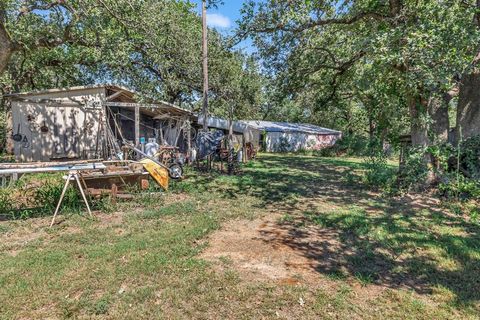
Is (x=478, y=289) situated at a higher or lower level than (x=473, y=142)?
lower

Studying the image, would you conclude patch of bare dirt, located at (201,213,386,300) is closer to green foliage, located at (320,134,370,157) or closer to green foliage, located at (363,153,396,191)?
green foliage, located at (363,153,396,191)

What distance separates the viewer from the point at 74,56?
11.6m

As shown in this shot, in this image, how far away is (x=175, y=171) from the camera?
942 cm

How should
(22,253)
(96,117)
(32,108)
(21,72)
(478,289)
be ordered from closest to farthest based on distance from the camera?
(478,289) < (22,253) < (32,108) < (96,117) < (21,72)

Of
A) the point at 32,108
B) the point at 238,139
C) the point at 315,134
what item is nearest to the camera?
the point at 32,108

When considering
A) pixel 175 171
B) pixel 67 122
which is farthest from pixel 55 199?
pixel 67 122

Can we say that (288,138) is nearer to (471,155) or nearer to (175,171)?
(175,171)

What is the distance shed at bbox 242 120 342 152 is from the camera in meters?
26.5

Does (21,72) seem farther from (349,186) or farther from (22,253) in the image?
(349,186)

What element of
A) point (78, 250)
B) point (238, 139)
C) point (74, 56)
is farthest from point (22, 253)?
point (238, 139)

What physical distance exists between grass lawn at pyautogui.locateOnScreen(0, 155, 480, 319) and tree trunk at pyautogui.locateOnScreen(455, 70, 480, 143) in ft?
8.22

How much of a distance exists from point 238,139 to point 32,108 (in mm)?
9283

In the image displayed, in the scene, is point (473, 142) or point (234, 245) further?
point (473, 142)

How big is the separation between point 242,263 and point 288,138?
24002 mm
